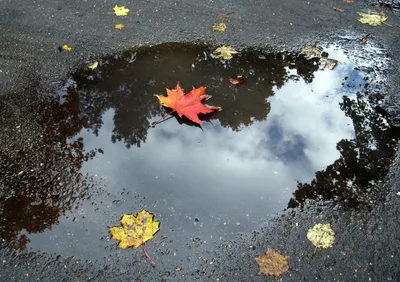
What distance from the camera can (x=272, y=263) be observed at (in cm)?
231

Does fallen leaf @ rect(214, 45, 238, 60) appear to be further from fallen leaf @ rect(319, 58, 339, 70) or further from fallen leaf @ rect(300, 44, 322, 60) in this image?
fallen leaf @ rect(319, 58, 339, 70)

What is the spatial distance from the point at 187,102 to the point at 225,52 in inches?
33.2

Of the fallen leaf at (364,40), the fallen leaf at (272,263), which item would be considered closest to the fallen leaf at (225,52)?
the fallen leaf at (364,40)

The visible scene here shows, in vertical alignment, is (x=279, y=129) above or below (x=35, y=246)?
above

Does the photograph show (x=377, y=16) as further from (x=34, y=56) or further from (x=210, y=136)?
(x=34, y=56)

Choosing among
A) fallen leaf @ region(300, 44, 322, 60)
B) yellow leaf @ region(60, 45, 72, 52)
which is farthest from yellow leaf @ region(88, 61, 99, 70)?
fallen leaf @ region(300, 44, 322, 60)

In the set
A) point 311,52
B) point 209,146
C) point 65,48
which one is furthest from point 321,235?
point 65,48

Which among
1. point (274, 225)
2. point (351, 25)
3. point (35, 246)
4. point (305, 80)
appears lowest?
point (35, 246)

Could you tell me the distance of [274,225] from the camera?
8.25ft

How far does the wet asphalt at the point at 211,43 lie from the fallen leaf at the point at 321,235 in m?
0.03

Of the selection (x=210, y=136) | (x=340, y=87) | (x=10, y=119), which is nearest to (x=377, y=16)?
(x=340, y=87)

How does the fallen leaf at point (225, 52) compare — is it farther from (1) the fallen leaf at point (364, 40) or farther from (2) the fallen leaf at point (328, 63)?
(1) the fallen leaf at point (364, 40)

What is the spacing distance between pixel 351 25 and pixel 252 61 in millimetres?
1288

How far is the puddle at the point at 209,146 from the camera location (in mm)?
2535
